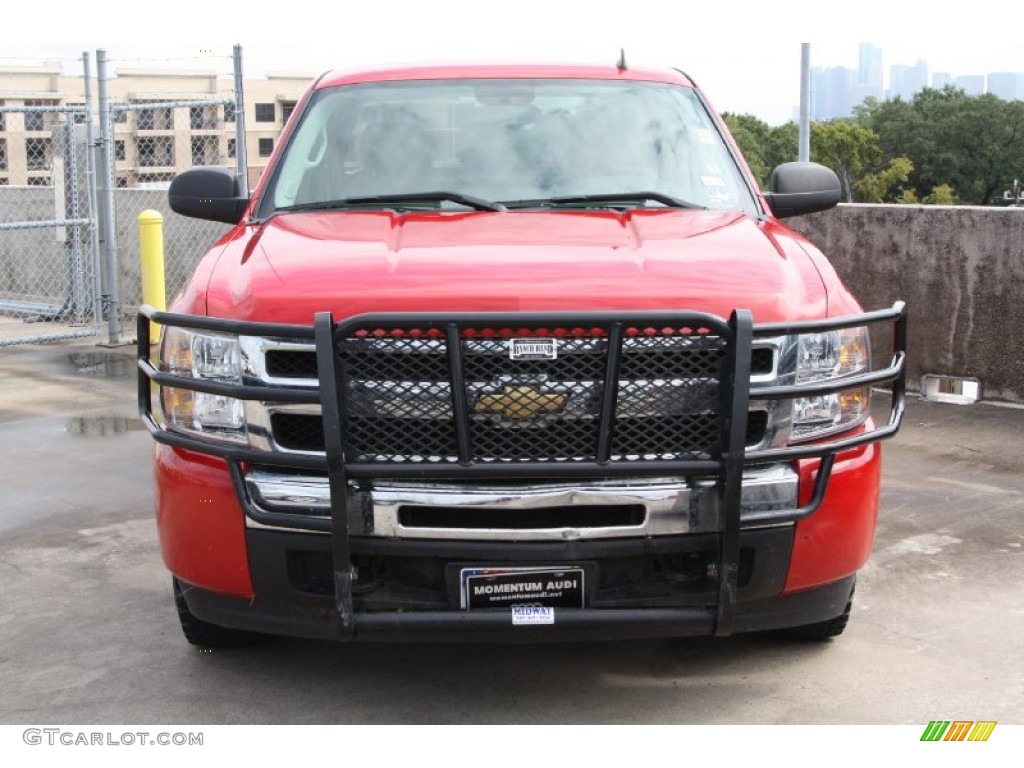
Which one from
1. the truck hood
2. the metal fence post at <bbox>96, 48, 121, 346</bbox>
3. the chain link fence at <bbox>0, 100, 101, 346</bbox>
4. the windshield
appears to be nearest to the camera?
the truck hood

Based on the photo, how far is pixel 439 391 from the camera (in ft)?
12.0

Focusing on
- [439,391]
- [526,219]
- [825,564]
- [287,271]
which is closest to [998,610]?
[825,564]

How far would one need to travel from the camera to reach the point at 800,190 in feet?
18.3

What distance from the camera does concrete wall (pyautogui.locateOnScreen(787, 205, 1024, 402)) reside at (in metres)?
8.97

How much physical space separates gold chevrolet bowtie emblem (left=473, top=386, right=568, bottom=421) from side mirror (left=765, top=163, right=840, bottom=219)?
214cm

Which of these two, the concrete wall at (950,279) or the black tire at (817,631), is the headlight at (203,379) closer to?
the black tire at (817,631)

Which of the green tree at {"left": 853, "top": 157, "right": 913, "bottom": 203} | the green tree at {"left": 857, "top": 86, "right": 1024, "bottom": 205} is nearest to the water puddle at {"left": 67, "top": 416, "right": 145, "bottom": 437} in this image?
the green tree at {"left": 853, "top": 157, "right": 913, "bottom": 203}

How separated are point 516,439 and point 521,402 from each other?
0.32 feet

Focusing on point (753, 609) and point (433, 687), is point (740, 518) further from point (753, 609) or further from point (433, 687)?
point (433, 687)

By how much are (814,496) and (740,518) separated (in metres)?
0.28

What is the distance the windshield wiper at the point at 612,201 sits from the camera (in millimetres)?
4930

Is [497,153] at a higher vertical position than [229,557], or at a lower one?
higher

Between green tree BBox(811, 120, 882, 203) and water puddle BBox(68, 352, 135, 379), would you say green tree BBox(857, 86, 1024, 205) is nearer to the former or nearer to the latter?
green tree BBox(811, 120, 882, 203)

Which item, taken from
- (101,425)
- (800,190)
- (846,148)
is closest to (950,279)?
(800,190)
